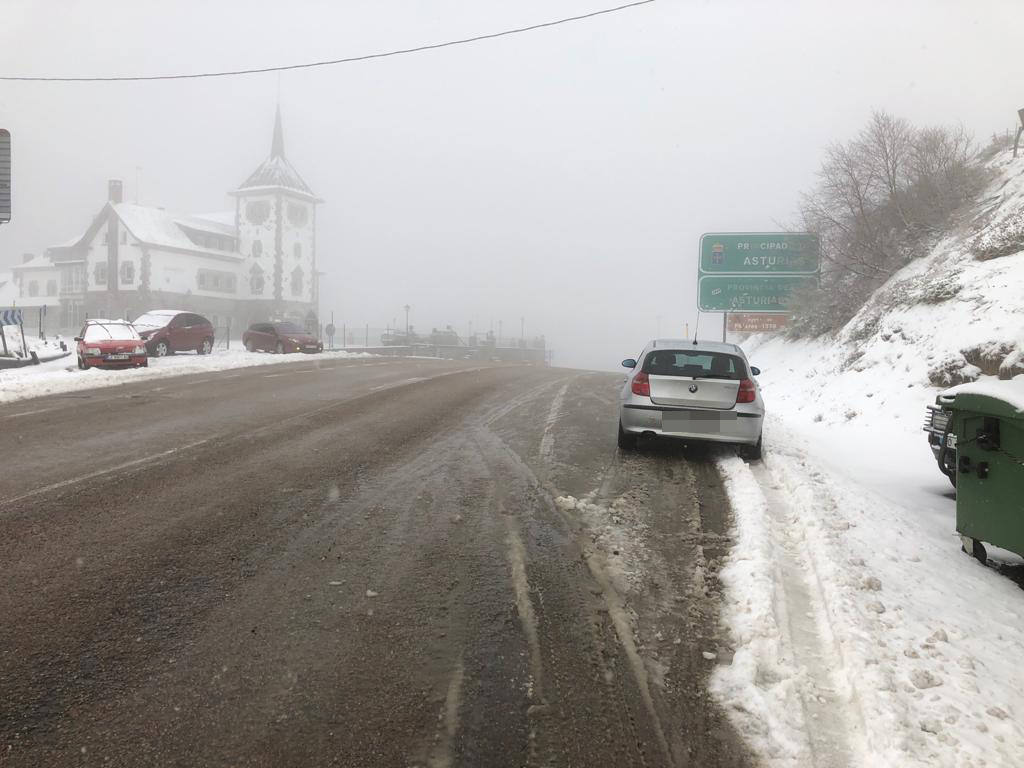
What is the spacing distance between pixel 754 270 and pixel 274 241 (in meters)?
53.9

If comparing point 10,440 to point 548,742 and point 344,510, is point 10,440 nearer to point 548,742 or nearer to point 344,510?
point 344,510

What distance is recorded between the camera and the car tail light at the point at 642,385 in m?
7.46

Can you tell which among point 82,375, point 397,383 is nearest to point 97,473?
point 397,383

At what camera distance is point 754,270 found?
20.8 m

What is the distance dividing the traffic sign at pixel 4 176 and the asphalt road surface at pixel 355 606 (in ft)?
40.9

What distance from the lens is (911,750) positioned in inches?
96.3

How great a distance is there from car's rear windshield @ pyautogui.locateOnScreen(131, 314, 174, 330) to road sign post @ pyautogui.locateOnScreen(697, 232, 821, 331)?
1993cm

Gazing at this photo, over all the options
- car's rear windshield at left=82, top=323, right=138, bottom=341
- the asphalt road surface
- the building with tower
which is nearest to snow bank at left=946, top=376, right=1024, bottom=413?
the asphalt road surface

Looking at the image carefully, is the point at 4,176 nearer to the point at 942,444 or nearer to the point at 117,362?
the point at 117,362

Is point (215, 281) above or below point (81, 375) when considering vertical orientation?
above

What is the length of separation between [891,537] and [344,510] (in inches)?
174

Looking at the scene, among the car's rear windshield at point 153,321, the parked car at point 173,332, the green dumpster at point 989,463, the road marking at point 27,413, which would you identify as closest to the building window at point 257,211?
the parked car at point 173,332

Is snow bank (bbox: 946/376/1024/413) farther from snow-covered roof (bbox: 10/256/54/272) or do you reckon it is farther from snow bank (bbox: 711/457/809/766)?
snow-covered roof (bbox: 10/256/54/272)

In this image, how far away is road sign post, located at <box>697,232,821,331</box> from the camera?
66.7ft
